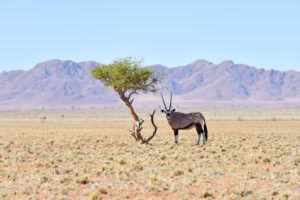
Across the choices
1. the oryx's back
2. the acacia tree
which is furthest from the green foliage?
the oryx's back

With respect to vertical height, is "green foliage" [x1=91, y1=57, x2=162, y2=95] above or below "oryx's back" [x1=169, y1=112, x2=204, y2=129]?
above

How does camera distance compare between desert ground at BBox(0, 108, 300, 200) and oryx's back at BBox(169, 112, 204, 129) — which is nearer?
desert ground at BBox(0, 108, 300, 200)

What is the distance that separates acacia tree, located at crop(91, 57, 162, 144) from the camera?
29.0 m

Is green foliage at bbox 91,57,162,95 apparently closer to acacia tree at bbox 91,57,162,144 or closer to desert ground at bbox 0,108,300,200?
acacia tree at bbox 91,57,162,144

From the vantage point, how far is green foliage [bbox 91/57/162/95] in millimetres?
29000

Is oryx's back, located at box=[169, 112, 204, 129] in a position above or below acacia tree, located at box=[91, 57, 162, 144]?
below

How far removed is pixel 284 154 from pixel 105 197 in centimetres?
1272

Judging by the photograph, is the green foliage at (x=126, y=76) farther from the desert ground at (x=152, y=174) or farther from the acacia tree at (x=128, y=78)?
the desert ground at (x=152, y=174)

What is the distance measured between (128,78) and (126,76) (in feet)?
0.77

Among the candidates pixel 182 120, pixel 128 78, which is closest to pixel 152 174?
pixel 182 120

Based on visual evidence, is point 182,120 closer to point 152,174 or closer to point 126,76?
point 126,76

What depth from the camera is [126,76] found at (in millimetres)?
29016

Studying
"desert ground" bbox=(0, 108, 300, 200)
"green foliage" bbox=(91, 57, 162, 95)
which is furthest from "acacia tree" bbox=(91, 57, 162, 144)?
"desert ground" bbox=(0, 108, 300, 200)

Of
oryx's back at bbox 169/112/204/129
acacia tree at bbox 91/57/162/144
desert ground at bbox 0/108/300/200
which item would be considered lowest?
desert ground at bbox 0/108/300/200
